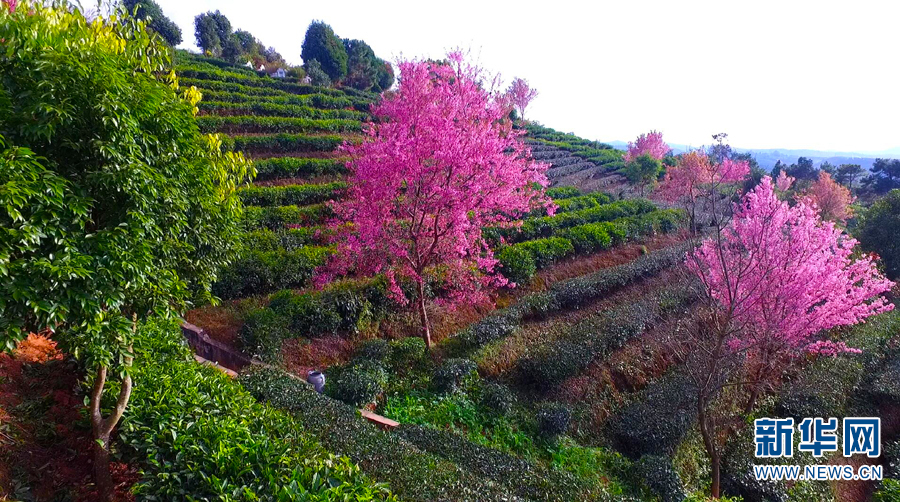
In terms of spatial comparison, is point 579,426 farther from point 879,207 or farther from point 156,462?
point 879,207

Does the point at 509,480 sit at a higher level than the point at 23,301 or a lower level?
lower

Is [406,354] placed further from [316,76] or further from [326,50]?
[326,50]

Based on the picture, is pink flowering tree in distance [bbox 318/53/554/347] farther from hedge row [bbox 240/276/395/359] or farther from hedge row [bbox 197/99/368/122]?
hedge row [bbox 197/99/368/122]

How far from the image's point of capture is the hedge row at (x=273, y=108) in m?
23.6

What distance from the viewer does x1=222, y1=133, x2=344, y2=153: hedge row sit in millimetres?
20241

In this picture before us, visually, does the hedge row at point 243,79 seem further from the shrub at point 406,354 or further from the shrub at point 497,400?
the shrub at point 497,400

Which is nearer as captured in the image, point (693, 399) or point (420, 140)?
point (420, 140)

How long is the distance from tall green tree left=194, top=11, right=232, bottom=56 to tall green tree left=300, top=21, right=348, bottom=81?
8077 millimetres

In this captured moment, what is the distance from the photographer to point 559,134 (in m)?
49.4

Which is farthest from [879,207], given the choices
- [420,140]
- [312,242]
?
[312,242]

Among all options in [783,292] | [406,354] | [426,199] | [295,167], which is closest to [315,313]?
[406,354]

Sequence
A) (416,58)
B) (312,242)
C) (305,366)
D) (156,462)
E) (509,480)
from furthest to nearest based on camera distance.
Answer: (416,58), (312,242), (305,366), (509,480), (156,462)

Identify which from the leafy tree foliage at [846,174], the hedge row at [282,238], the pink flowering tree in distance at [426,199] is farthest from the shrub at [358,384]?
the leafy tree foliage at [846,174]

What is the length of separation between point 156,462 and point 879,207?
29360 millimetres
